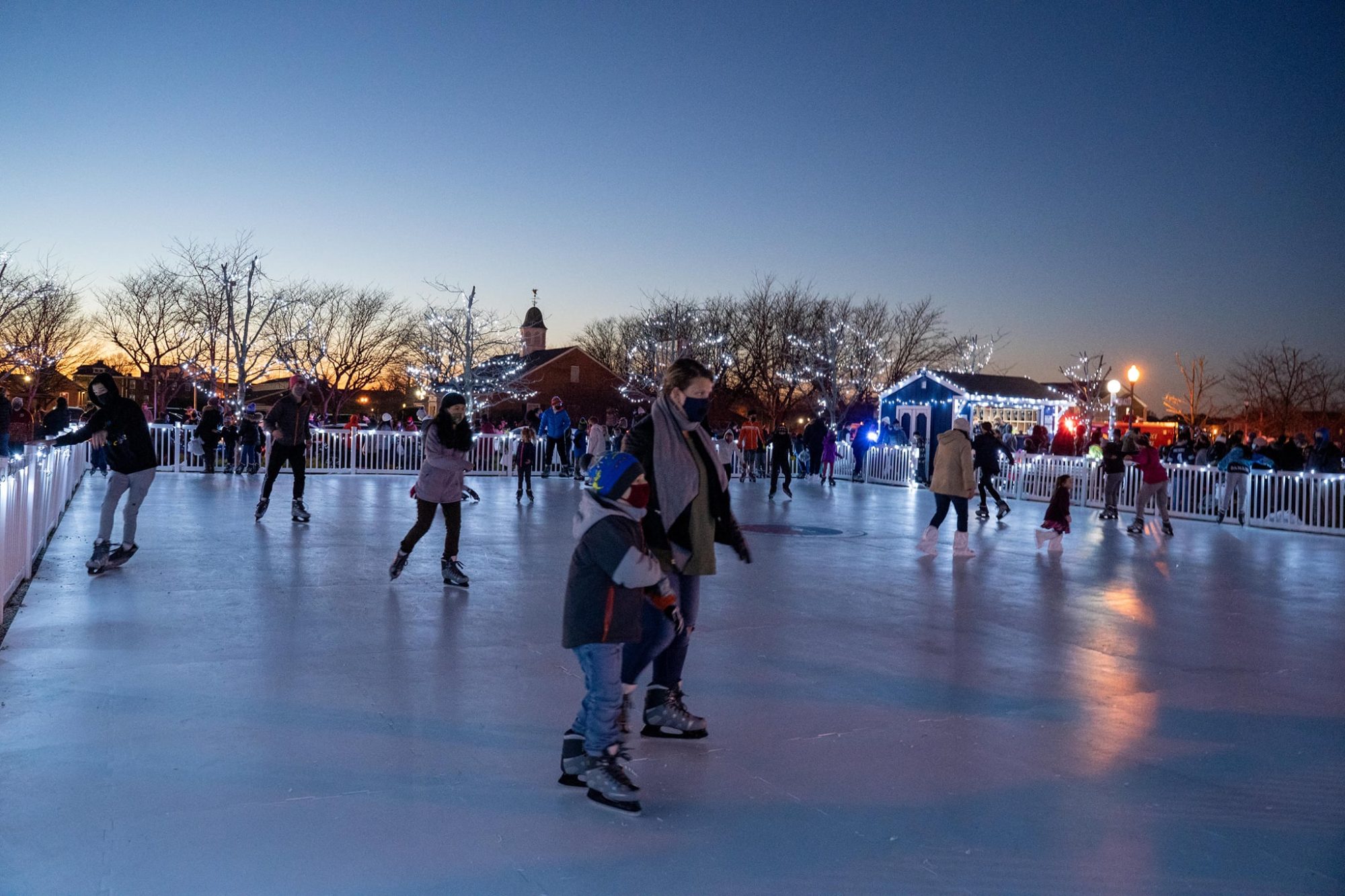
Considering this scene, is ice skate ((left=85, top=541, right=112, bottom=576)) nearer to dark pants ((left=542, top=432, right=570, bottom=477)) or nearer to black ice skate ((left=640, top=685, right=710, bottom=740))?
black ice skate ((left=640, top=685, right=710, bottom=740))

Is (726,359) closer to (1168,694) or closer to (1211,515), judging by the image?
(1211,515)

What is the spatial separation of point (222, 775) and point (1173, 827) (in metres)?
3.26

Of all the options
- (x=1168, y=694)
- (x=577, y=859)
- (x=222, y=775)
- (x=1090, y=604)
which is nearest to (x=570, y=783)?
(x=577, y=859)

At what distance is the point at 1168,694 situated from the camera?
210 inches

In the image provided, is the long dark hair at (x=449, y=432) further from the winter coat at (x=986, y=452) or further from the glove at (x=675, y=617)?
the winter coat at (x=986, y=452)

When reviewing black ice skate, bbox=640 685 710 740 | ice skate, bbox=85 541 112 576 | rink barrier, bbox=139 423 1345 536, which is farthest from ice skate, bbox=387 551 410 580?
rink barrier, bbox=139 423 1345 536

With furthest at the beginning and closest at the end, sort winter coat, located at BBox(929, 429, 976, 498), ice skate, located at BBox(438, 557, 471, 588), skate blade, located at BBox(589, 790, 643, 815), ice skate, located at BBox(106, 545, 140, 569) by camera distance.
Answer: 1. winter coat, located at BBox(929, 429, 976, 498)
2. ice skate, located at BBox(106, 545, 140, 569)
3. ice skate, located at BBox(438, 557, 471, 588)
4. skate blade, located at BBox(589, 790, 643, 815)

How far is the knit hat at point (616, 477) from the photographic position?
3.58 m

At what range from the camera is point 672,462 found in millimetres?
4219

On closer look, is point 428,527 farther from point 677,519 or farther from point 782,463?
point 782,463

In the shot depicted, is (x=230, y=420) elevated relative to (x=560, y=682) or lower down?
elevated

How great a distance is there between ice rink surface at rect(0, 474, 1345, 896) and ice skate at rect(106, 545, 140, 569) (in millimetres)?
127

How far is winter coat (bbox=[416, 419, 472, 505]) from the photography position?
802 centimetres

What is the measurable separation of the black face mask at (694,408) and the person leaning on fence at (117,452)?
5.42 m
